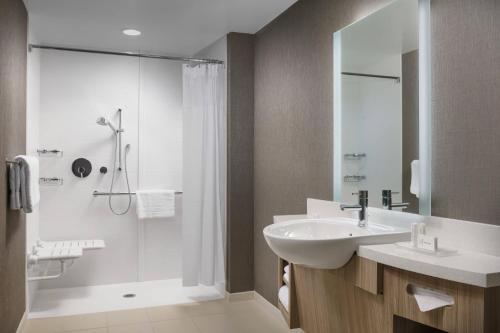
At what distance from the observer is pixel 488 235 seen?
1.62m

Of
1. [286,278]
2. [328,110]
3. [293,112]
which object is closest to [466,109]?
[328,110]

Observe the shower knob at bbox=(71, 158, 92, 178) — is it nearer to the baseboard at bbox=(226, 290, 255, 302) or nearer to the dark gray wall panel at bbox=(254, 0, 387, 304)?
the dark gray wall panel at bbox=(254, 0, 387, 304)

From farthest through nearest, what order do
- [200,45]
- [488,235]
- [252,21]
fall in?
[200,45]
[252,21]
[488,235]

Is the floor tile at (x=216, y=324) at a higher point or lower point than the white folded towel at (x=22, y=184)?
lower

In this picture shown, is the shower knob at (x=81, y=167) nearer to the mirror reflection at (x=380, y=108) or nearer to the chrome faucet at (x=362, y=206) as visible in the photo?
the mirror reflection at (x=380, y=108)

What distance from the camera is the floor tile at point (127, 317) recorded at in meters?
3.30

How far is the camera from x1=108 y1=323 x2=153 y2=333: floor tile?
3125 mm

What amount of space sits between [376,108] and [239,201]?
180 centimetres

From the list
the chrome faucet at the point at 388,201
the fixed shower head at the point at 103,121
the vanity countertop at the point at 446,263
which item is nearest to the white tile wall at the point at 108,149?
the fixed shower head at the point at 103,121

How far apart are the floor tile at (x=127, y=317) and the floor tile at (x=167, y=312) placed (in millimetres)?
49

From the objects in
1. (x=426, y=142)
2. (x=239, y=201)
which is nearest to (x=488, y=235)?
(x=426, y=142)

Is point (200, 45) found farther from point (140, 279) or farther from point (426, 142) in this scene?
point (426, 142)

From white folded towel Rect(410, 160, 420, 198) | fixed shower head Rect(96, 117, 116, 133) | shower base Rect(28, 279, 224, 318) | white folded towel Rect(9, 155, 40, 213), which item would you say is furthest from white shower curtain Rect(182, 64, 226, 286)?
white folded towel Rect(410, 160, 420, 198)

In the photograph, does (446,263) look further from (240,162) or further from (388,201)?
(240,162)
